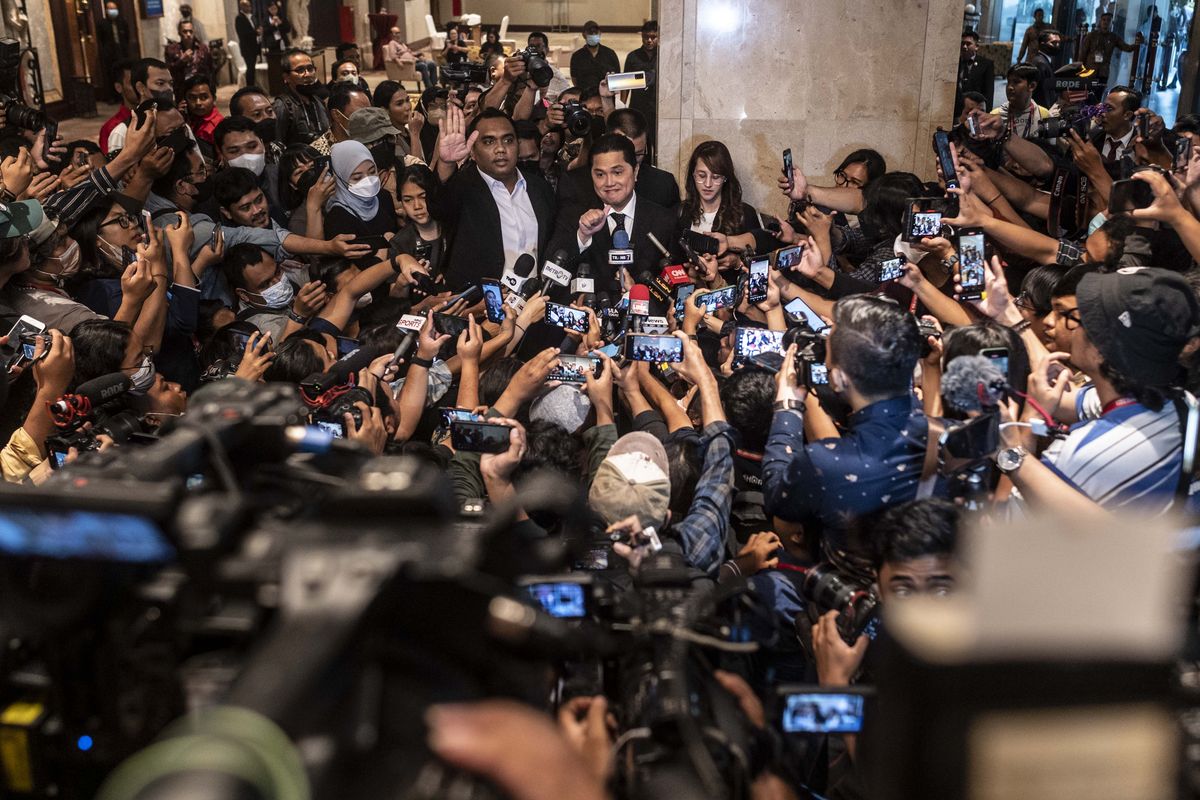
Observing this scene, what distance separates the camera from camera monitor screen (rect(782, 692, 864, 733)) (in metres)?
1.57

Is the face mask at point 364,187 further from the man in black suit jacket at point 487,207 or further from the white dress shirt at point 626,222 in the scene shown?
the white dress shirt at point 626,222

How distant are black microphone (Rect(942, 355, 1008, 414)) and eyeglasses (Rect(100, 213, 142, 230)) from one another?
326 cm

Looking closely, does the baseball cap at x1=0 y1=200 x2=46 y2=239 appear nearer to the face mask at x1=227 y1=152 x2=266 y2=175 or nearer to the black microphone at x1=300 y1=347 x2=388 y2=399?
the black microphone at x1=300 y1=347 x2=388 y2=399

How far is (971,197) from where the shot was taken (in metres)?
4.28

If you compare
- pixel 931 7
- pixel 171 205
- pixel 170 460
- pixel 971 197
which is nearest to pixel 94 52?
pixel 171 205

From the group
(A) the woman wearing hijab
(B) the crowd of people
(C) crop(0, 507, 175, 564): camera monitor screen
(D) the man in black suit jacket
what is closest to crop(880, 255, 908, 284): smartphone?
(B) the crowd of people

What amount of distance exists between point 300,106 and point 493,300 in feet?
13.0

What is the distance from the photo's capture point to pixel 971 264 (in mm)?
3385

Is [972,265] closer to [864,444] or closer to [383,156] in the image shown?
[864,444]

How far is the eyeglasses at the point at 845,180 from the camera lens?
17.7ft

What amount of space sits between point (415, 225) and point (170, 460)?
12.6 feet

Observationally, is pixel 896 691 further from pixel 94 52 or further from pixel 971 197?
pixel 94 52

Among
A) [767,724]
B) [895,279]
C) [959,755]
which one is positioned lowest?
[767,724]

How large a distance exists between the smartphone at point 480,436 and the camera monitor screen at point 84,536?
5.28ft
